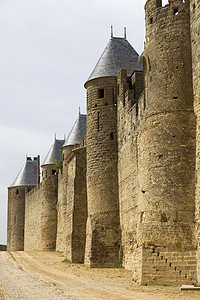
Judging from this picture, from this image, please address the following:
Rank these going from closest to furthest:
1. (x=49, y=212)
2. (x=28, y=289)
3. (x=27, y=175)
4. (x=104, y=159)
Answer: (x=28, y=289) → (x=104, y=159) → (x=49, y=212) → (x=27, y=175)

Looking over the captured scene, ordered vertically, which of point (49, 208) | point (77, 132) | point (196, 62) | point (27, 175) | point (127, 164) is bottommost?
point (49, 208)

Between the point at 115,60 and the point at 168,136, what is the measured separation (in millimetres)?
8832

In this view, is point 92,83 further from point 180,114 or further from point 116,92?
point 180,114

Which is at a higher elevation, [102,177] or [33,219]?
[102,177]

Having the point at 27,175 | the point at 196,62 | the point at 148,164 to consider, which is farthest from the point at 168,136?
the point at 27,175

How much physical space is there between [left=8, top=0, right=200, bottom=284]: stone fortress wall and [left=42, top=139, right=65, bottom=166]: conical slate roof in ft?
39.9

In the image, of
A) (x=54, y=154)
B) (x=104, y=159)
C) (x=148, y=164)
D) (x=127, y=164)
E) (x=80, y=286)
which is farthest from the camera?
(x=54, y=154)

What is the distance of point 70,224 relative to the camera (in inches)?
966

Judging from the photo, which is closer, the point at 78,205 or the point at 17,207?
the point at 78,205

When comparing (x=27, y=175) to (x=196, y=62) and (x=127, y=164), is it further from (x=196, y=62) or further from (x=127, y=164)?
(x=196, y=62)

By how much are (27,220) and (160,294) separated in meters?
30.0

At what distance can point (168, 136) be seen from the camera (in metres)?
15.4

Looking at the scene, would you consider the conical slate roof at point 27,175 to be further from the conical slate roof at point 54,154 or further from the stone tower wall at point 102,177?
the stone tower wall at point 102,177

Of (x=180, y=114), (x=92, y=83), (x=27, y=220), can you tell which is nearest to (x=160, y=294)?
(x=180, y=114)
